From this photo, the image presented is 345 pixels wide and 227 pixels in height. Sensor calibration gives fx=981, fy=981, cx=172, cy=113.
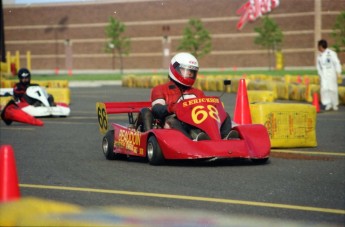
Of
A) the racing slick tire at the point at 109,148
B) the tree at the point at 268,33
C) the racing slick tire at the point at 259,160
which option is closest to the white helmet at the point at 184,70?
the racing slick tire at the point at 109,148

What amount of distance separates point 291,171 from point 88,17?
78.6 meters

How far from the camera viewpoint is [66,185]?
920 centimetres

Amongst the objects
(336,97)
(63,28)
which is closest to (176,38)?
(63,28)

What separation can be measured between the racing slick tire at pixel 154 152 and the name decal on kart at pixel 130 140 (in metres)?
0.28

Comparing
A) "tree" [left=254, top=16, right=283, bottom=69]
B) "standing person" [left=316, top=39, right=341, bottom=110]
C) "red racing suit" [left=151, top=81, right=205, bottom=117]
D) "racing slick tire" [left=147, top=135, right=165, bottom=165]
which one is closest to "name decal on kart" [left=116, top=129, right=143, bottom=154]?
"racing slick tire" [left=147, top=135, right=165, bottom=165]

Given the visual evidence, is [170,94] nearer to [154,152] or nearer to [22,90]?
[154,152]

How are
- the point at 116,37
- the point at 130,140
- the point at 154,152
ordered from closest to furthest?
the point at 154,152 < the point at 130,140 < the point at 116,37

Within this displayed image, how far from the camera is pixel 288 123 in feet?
43.8

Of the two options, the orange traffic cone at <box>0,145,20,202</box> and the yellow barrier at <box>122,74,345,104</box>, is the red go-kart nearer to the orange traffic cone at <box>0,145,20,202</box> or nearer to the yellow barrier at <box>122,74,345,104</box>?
the orange traffic cone at <box>0,145,20,202</box>

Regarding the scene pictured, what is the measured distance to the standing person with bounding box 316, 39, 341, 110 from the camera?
22750 mm

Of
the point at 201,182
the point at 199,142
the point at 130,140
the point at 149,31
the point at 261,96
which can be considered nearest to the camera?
the point at 201,182

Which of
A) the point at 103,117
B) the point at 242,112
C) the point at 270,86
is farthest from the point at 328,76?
the point at 103,117

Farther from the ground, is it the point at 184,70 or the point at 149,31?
the point at 149,31

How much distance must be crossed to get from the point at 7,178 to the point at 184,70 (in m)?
6.38
